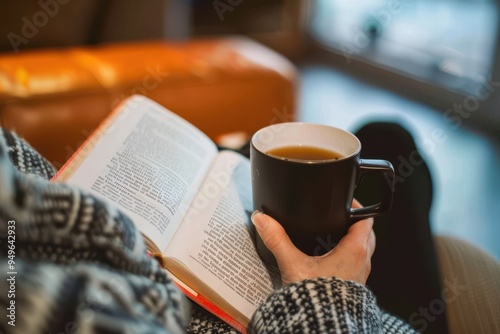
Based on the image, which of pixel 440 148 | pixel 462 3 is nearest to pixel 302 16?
pixel 462 3

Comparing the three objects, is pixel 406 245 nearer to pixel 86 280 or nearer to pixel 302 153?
pixel 302 153

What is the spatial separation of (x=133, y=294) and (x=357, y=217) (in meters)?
0.28

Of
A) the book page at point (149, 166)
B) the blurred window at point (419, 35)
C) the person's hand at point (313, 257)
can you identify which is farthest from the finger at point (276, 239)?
the blurred window at point (419, 35)

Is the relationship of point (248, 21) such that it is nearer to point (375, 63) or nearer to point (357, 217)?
point (375, 63)

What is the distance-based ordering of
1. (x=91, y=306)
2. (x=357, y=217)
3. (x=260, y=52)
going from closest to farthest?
(x=91, y=306) → (x=357, y=217) → (x=260, y=52)

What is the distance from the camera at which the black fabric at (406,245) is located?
69 cm

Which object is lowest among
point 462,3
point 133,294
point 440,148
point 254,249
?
point 440,148

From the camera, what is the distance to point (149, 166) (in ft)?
2.03

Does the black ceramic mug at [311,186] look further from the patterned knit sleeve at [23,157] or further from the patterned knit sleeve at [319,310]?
the patterned knit sleeve at [23,157]

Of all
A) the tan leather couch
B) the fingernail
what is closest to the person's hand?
the fingernail

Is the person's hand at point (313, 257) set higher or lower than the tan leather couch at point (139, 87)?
higher

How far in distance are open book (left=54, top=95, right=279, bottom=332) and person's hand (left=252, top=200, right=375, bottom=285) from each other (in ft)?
0.17

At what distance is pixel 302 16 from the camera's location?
3232mm

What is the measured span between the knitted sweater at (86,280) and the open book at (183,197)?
3.5 inches
